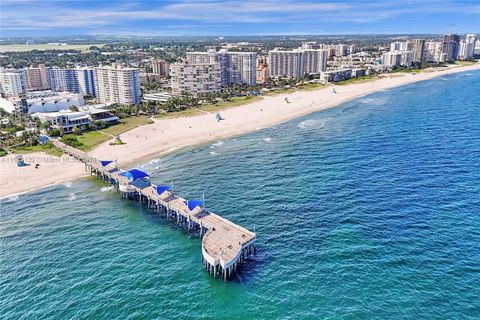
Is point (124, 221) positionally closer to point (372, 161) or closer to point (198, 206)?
point (198, 206)

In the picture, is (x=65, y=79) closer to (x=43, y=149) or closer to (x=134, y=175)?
(x=43, y=149)

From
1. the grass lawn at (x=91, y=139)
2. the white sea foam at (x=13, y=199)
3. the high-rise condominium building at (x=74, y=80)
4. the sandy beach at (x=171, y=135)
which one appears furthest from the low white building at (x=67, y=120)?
the high-rise condominium building at (x=74, y=80)

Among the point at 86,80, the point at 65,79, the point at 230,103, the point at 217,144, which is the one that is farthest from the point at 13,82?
the point at 217,144

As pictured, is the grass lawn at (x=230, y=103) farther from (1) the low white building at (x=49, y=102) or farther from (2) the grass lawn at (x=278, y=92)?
(1) the low white building at (x=49, y=102)

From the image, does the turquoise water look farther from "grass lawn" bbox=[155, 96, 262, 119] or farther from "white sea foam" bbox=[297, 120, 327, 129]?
"grass lawn" bbox=[155, 96, 262, 119]

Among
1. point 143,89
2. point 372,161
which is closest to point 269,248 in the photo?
point 372,161

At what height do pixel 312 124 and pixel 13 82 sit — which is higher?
pixel 13 82
